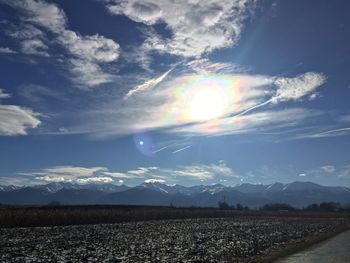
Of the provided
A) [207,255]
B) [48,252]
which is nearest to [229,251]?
[207,255]

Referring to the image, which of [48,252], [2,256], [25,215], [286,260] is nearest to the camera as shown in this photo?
[286,260]

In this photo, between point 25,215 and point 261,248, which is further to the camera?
point 25,215

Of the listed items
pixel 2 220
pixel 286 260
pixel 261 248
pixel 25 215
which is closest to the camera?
pixel 286 260

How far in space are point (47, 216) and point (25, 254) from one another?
4475 cm

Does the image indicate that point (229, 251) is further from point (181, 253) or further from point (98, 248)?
point (98, 248)

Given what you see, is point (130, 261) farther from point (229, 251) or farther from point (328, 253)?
point (328, 253)

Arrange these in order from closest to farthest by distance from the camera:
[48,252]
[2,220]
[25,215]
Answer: [48,252] < [2,220] < [25,215]

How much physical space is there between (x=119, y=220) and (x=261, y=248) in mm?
60255

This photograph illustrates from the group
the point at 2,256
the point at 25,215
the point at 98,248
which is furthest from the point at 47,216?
the point at 2,256

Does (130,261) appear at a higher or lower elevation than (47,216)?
lower

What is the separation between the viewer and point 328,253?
29016 millimetres

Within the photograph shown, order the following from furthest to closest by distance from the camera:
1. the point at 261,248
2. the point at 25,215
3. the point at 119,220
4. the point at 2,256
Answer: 1. the point at 119,220
2. the point at 25,215
3. the point at 261,248
4. the point at 2,256

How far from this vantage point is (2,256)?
2766cm

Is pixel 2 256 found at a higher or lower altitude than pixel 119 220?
lower
